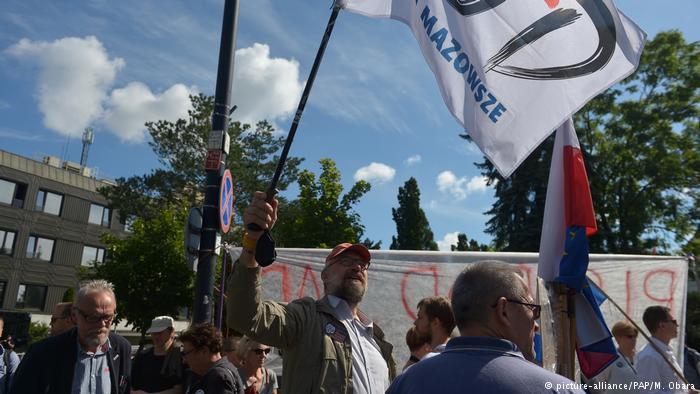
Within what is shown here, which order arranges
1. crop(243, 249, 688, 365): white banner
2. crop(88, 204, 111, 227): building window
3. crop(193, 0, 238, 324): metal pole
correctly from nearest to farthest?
1. crop(193, 0, 238, 324): metal pole
2. crop(243, 249, 688, 365): white banner
3. crop(88, 204, 111, 227): building window

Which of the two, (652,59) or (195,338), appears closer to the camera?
(195,338)

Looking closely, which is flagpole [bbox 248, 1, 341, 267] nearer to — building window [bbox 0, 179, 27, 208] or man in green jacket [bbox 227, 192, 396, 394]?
man in green jacket [bbox 227, 192, 396, 394]

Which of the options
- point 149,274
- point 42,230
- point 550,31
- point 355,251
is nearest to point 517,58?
point 550,31

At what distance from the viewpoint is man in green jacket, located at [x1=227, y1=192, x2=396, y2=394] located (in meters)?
2.44

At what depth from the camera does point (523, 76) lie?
135 inches

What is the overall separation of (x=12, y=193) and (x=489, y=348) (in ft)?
146

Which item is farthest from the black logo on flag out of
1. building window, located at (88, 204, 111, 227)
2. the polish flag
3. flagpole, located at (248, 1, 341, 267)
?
building window, located at (88, 204, 111, 227)

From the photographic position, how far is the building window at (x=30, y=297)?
39.2m

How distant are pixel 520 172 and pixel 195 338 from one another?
752 inches

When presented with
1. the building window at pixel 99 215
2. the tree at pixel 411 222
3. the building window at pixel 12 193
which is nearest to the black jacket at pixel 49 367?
the tree at pixel 411 222

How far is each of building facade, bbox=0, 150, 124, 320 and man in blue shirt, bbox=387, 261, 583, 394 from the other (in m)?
40.1

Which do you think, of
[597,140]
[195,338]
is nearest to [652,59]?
[597,140]

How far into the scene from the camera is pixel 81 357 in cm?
321

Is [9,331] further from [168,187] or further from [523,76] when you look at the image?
[523,76]
